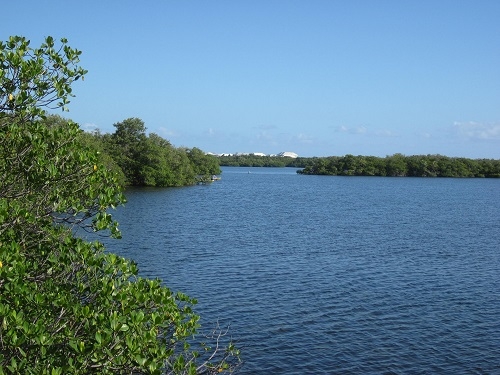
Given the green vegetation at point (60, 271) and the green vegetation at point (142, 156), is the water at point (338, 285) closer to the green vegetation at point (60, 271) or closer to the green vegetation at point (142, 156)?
the green vegetation at point (60, 271)

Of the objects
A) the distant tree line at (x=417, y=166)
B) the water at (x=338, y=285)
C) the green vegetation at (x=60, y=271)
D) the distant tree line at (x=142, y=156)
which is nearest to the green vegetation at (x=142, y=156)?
the distant tree line at (x=142, y=156)

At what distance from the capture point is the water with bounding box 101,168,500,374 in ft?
58.5

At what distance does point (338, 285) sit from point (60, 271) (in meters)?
19.2

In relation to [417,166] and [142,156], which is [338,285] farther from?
[417,166]

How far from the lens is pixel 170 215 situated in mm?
51594

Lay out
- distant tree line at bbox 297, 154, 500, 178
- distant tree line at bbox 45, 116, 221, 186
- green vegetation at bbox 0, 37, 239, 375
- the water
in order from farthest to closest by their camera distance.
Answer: distant tree line at bbox 297, 154, 500, 178, distant tree line at bbox 45, 116, 221, 186, the water, green vegetation at bbox 0, 37, 239, 375

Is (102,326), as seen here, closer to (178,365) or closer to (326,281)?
(178,365)

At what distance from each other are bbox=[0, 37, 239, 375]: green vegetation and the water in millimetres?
9585

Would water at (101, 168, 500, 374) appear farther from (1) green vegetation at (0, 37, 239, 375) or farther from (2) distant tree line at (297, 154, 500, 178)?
(2) distant tree line at (297, 154, 500, 178)

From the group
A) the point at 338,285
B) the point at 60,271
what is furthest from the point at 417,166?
the point at 60,271

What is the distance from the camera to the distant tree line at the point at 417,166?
518ft

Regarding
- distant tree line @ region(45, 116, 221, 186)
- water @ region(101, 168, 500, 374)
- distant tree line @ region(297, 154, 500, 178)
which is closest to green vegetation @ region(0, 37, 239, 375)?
water @ region(101, 168, 500, 374)

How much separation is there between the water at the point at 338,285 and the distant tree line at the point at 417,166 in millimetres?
111778

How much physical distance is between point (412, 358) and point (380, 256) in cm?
1517
